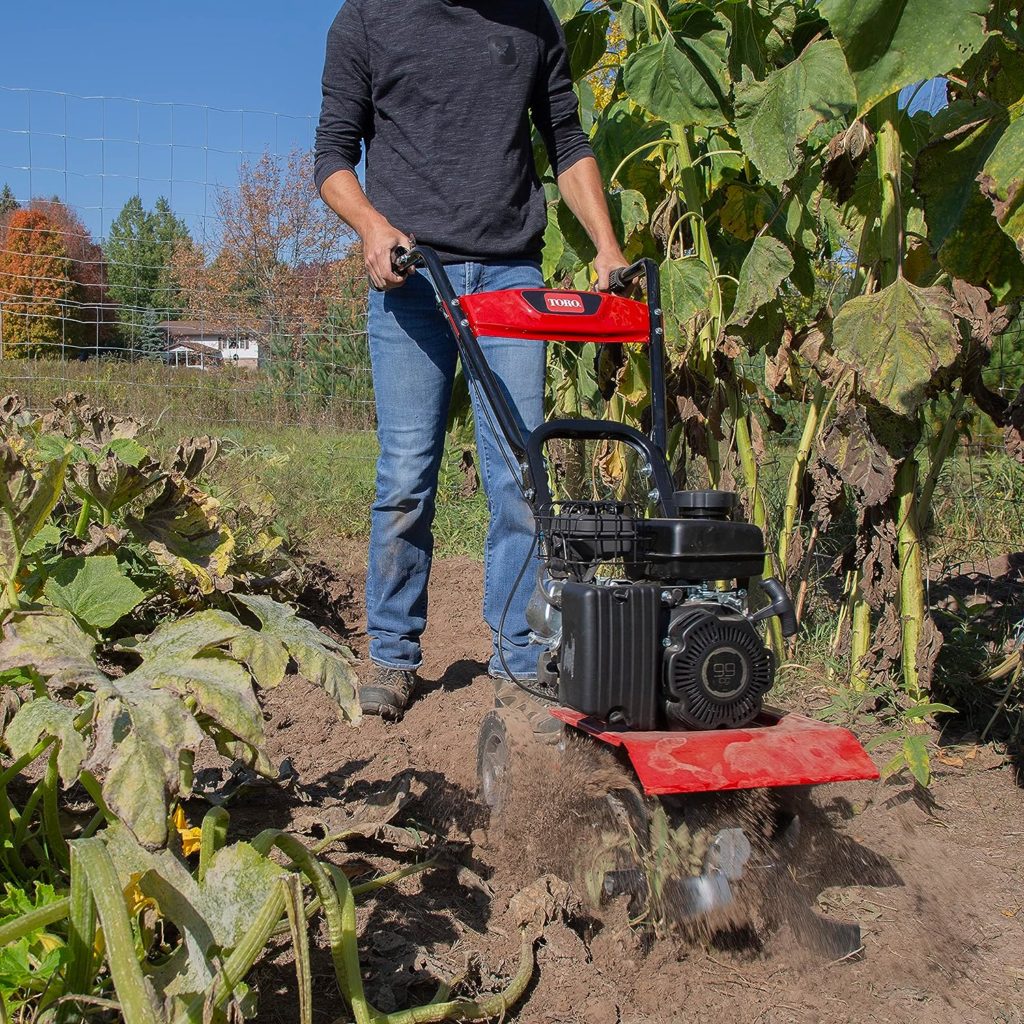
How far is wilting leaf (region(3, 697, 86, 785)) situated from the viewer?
1065 mm

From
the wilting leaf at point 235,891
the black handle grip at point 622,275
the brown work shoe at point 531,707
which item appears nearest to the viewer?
the wilting leaf at point 235,891

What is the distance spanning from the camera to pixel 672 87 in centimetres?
261

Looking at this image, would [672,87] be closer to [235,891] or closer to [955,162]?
[955,162]

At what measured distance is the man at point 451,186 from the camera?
272 cm

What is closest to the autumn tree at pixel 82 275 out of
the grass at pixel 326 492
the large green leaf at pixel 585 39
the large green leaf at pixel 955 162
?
the grass at pixel 326 492

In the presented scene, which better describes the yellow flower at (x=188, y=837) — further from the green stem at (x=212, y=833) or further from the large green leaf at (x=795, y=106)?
the large green leaf at (x=795, y=106)

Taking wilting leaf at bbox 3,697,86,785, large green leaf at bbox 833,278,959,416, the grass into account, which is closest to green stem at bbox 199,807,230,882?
wilting leaf at bbox 3,697,86,785

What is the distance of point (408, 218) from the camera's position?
2758 millimetres

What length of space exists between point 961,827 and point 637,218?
170 cm

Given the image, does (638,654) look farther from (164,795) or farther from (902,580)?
(902,580)

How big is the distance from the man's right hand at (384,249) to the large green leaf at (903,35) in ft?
4.11

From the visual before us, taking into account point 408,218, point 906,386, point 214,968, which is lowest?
point 214,968

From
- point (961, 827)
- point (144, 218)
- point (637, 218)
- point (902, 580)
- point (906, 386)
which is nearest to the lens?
point (906, 386)

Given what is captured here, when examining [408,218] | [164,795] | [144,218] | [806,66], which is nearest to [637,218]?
[408,218]
